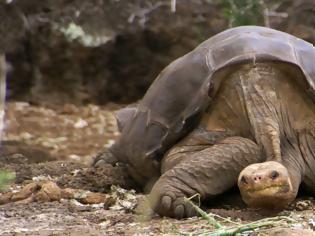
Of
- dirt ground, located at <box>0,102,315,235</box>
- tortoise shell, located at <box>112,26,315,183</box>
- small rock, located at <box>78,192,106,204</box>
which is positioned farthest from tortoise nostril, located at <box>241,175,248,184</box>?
small rock, located at <box>78,192,106,204</box>

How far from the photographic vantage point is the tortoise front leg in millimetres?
3129

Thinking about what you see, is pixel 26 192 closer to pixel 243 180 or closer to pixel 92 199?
pixel 92 199

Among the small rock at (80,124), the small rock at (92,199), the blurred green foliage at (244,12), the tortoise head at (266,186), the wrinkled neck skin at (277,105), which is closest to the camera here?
the tortoise head at (266,186)

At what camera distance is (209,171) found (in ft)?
10.4

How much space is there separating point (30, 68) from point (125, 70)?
736mm

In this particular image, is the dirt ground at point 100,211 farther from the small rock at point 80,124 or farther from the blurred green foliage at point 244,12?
the blurred green foliage at point 244,12

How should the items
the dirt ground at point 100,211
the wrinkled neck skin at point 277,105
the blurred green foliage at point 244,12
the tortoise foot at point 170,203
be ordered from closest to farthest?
the dirt ground at point 100,211 < the tortoise foot at point 170,203 < the wrinkled neck skin at point 277,105 < the blurred green foliage at point 244,12

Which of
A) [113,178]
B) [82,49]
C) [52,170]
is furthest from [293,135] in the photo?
[82,49]

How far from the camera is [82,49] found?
25.8ft

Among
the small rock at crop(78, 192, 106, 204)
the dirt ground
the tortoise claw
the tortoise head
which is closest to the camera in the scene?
the dirt ground

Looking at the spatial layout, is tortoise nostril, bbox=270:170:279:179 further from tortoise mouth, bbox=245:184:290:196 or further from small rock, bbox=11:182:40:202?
small rock, bbox=11:182:40:202

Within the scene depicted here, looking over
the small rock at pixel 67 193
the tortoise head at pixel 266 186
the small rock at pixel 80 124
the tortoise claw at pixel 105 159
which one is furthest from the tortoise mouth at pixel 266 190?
the small rock at pixel 80 124

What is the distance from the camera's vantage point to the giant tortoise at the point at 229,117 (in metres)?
3.17

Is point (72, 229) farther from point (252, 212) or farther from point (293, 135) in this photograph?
point (293, 135)
